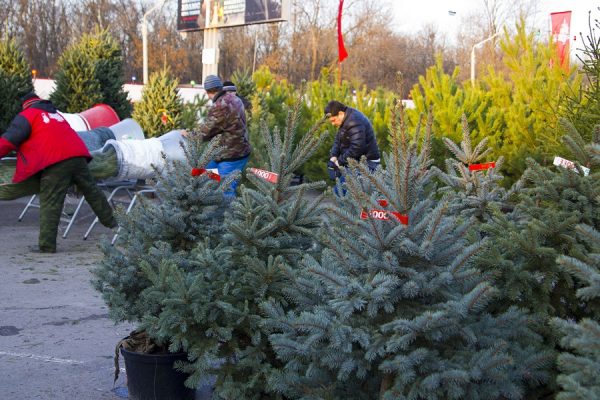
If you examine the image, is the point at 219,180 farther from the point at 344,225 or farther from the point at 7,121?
the point at 7,121

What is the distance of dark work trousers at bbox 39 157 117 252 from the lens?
808 cm

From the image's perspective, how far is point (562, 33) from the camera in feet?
50.7

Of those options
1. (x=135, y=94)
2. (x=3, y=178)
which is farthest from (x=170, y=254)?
(x=135, y=94)

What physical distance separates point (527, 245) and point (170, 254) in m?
1.81

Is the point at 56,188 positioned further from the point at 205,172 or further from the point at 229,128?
the point at 205,172

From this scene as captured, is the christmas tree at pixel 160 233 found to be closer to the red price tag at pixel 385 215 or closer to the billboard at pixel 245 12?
the red price tag at pixel 385 215

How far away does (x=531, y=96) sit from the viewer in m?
10.9

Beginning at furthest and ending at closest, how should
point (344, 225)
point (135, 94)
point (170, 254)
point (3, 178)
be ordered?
point (135, 94) < point (3, 178) < point (170, 254) < point (344, 225)

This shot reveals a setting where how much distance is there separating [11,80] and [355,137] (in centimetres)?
633

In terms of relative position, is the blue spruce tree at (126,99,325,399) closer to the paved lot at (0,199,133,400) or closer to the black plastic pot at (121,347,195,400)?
the black plastic pot at (121,347,195,400)

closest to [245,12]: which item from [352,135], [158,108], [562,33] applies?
[562,33]

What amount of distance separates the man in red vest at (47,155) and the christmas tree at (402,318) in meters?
5.48

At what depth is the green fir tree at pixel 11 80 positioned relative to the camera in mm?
12422

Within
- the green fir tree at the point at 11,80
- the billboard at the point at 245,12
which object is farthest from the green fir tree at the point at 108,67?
the billboard at the point at 245,12
